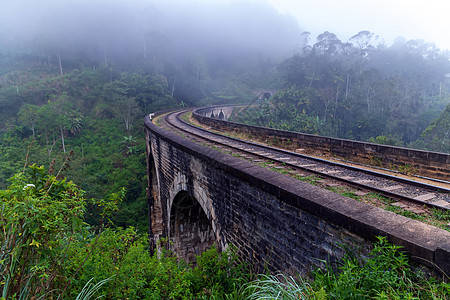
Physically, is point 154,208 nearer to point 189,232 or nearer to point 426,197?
point 189,232

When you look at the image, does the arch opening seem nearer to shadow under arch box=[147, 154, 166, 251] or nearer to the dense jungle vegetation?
shadow under arch box=[147, 154, 166, 251]

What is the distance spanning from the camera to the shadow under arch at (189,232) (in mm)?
8578

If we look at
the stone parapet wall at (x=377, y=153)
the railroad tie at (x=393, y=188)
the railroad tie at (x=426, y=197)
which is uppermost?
the railroad tie at (x=426, y=197)

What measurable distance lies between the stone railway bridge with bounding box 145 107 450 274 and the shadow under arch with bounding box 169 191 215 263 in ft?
8.73

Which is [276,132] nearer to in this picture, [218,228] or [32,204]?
[218,228]

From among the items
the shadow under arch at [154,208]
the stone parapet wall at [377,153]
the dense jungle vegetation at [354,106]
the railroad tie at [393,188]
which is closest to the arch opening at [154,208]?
the shadow under arch at [154,208]

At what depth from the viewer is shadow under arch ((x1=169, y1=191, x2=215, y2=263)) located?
338 inches

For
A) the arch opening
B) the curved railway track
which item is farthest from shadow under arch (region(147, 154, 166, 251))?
the curved railway track

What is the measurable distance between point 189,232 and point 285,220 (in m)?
6.44

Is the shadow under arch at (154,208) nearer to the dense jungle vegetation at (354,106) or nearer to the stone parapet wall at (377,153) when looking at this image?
the stone parapet wall at (377,153)

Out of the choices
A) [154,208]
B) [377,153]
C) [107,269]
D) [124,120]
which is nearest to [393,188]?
[377,153]

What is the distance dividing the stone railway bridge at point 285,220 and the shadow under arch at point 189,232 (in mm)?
2662

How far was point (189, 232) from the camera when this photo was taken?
8906 mm

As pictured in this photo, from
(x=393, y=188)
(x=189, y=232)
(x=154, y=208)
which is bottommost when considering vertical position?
(x=154, y=208)
